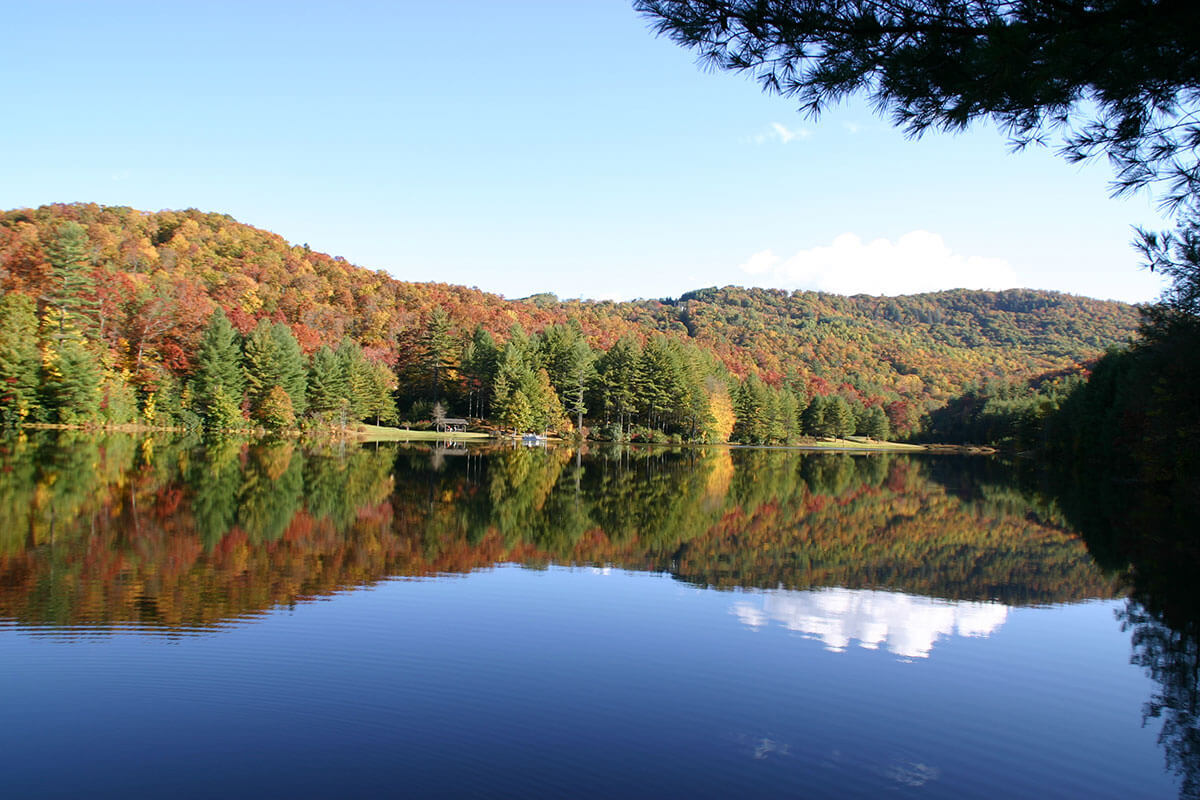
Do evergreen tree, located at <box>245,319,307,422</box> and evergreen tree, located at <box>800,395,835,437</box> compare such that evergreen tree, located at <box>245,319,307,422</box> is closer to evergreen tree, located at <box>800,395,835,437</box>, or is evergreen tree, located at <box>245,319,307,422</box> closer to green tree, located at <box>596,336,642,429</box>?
green tree, located at <box>596,336,642,429</box>

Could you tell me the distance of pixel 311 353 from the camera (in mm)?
79250

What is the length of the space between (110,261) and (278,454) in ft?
173

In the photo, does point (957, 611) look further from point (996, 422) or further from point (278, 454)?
point (996, 422)

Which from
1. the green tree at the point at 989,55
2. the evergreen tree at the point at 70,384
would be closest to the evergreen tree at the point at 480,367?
the evergreen tree at the point at 70,384

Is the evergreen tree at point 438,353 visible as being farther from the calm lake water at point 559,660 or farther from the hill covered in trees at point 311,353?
the calm lake water at point 559,660

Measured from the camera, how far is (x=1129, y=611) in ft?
42.1

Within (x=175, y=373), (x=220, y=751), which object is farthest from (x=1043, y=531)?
(x=175, y=373)

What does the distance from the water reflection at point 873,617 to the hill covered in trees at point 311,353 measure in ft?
179

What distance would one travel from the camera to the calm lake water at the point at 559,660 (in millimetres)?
6262

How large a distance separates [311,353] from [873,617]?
75.4 metres

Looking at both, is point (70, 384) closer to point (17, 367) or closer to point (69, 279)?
point (17, 367)

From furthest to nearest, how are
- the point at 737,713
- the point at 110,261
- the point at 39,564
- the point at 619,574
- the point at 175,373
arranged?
the point at 110,261
the point at 175,373
the point at 619,574
the point at 39,564
the point at 737,713

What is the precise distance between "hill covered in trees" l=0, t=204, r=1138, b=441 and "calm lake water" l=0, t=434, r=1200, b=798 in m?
43.5

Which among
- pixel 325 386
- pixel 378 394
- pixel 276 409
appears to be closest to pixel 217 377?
pixel 276 409
